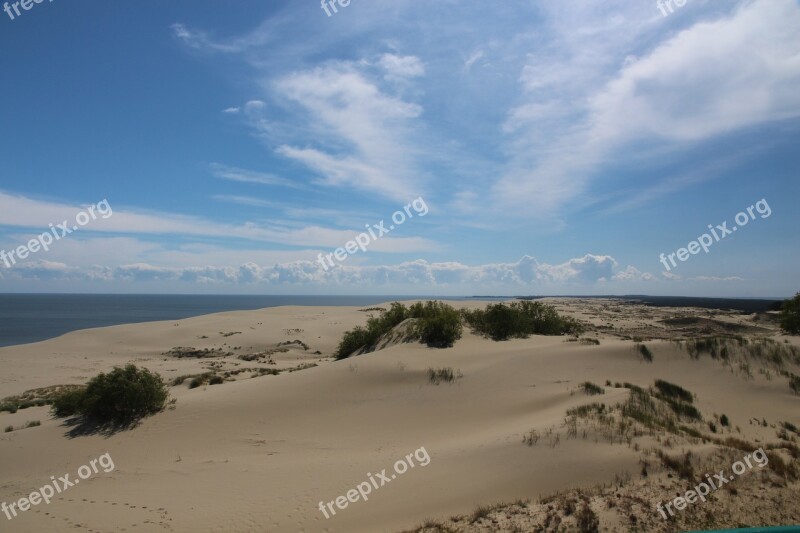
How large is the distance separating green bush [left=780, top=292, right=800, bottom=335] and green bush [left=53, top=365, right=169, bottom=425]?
3262 cm

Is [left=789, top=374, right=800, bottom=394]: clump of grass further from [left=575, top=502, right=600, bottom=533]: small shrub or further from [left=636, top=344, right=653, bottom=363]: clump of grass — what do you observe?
[left=575, top=502, right=600, bottom=533]: small shrub

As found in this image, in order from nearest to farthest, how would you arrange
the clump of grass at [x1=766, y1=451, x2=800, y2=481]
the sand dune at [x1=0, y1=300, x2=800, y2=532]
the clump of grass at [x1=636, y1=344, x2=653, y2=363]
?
the clump of grass at [x1=766, y1=451, x2=800, y2=481] → the sand dune at [x1=0, y1=300, x2=800, y2=532] → the clump of grass at [x1=636, y1=344, x2=653, y2=363]

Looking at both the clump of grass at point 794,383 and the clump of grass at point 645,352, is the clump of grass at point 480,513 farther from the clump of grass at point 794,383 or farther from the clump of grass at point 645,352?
the clump of grass at point 794,383

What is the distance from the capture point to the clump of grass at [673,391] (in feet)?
43.3

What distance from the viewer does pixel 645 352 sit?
54.5 feet

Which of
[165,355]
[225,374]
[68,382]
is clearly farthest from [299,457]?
[165,355]

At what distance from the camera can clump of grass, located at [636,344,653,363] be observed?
16297 mm

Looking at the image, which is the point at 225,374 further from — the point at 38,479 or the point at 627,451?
the point at 627,451

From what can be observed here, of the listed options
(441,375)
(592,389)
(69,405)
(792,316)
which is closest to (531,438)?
(592,389)
